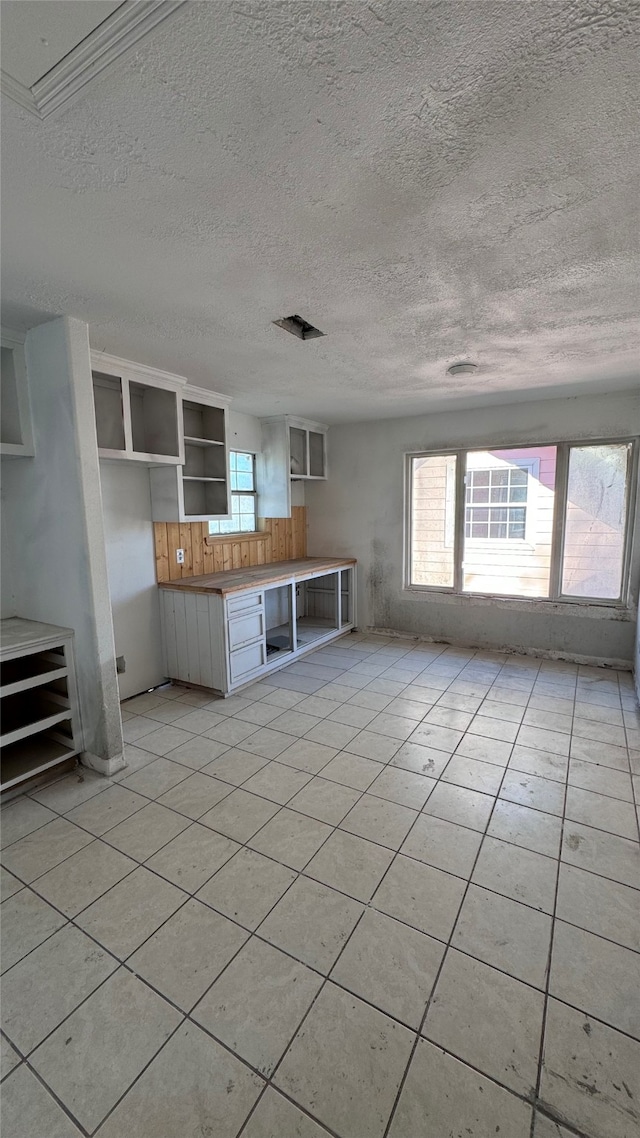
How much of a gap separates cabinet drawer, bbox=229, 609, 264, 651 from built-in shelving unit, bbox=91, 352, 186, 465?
129cm

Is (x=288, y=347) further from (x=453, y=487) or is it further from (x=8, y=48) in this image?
(x=453, y=487)

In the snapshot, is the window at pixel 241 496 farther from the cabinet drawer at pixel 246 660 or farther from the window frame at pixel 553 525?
the window frame at pixel 553 525

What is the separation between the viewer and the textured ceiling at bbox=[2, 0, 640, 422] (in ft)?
3.07

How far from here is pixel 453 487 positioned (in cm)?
475

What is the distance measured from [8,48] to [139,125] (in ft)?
0.90

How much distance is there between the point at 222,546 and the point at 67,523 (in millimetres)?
1989

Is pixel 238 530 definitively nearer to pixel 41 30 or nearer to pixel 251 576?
pixel 251 576

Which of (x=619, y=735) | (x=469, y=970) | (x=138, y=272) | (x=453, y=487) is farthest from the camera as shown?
(x=453, y=487)

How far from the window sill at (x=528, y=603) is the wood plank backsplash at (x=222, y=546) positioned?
1.47 metres

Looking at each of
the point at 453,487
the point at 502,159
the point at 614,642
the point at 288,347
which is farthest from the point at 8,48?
the point at 614,642

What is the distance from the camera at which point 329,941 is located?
1.57 meters

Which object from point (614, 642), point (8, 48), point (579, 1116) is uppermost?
point (8, 48)

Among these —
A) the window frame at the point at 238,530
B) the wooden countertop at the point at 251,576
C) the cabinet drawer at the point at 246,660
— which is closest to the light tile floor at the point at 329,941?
the cabinet drawer at the point at 246,660

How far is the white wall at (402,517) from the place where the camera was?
13.3 ft
